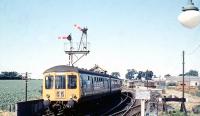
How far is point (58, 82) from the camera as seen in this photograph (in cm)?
2006

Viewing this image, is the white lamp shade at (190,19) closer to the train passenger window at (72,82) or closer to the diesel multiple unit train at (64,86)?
the diesel multiple unit train at (64,86)

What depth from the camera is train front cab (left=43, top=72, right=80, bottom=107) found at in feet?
64.3

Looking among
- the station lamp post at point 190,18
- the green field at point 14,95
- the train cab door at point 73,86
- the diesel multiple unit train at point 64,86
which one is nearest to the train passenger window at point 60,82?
the diesel multiple unit train at point 64,86

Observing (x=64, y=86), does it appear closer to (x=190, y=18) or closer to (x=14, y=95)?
(x=190, y=18)

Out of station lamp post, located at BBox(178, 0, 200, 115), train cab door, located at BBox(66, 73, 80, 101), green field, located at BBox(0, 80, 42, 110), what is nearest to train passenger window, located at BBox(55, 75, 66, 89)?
train cab door, located at BBox(66, 73, 80, 101)

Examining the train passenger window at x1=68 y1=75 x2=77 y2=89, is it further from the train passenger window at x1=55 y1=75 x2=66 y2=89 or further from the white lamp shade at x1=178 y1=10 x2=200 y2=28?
the white lamp shade at x1=178 y1=10 x2=200 y2=28

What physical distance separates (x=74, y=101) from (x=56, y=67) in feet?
8.52

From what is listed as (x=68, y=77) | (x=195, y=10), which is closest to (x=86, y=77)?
(x=68, y=77)

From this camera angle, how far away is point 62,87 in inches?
784

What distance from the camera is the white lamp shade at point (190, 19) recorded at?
4.93m

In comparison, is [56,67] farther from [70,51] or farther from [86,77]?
[70,51]

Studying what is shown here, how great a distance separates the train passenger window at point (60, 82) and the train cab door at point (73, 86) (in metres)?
0.31

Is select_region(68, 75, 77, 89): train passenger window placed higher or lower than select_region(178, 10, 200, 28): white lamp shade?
lower

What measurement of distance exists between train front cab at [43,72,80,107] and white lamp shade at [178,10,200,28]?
49.1 feet
